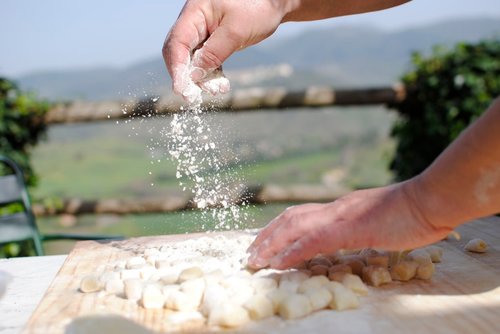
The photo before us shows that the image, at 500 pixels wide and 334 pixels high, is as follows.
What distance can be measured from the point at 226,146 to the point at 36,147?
3251 millimetres

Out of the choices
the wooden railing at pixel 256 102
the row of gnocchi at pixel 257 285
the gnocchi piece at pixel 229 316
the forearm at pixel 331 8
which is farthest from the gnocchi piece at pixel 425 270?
the wooden railing at pixel 256 102

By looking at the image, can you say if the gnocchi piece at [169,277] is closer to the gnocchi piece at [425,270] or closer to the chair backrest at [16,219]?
the gnocchi piece at [425,270]

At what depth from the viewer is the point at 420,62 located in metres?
4.55

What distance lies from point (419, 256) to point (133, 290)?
724mm

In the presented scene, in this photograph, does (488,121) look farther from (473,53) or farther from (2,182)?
(473,53)

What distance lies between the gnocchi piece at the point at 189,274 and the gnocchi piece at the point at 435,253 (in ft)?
2.11

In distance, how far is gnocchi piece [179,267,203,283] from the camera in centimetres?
147

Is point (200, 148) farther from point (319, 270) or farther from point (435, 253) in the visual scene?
point (435, 253)

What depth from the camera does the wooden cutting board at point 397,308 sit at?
1.26 meters

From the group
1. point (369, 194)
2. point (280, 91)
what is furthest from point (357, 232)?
point (280, 91)

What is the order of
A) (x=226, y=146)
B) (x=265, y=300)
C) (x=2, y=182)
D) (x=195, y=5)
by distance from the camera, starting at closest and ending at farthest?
1. (x=265, y=300)
2. (x=195, y=5)
3. (x=226, y=146)
4. (x=2, y=182)

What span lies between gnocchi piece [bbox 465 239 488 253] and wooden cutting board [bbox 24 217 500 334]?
21 millimetres

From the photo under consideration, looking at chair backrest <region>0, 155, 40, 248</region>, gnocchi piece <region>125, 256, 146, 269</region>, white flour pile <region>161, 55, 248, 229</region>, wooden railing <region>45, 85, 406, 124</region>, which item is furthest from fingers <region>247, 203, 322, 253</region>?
wooden railing <region>45, 85, 406, 124</region>

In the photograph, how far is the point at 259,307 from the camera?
4.27 ft
